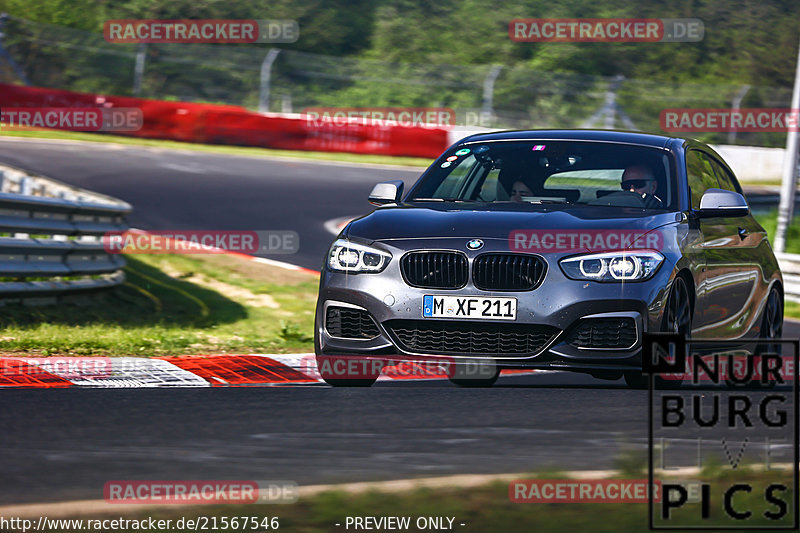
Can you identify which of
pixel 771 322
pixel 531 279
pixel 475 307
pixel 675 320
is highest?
pixel 531 279

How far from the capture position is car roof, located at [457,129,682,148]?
26.6 ft

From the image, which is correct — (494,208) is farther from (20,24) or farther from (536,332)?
(20,24)

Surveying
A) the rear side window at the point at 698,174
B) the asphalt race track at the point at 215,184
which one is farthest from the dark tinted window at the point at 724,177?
the asphalt race track at the point at 215,184

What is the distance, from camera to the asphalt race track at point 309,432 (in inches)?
191

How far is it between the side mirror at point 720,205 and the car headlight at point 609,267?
1.03 m

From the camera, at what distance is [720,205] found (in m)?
7.55

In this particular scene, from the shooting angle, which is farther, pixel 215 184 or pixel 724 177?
pixel 215 184

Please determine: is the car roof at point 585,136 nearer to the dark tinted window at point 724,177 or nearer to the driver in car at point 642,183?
the driver in car at point 642,183

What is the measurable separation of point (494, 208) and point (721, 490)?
2.91 m

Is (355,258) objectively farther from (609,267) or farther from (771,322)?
(771,322)

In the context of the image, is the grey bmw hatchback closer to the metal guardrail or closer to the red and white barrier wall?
the metal guardrail

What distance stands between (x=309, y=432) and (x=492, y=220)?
1.77 metres

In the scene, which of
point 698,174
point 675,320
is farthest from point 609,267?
point 698,174

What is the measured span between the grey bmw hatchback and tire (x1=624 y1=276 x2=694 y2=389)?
12 mm
